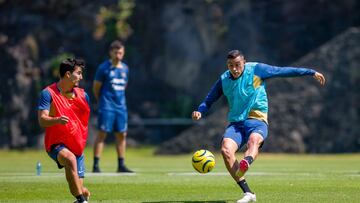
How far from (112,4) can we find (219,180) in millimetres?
24677

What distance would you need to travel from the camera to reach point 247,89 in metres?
13.2

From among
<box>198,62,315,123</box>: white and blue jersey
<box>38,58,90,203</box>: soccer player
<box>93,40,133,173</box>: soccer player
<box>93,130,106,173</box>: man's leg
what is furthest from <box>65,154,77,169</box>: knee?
<box>93,40,133,173</box>: soccer player

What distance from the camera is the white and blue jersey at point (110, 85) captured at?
19.7m

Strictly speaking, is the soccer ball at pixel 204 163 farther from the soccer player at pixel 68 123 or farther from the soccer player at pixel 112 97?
the soccer player at pixel 112 97

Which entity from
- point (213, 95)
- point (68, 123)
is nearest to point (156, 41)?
point (213, 95)

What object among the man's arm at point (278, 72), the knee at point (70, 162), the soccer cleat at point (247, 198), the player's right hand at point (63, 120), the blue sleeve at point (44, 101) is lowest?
the soccer cleat at point (247, 198)

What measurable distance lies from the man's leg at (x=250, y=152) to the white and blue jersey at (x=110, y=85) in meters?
7.34

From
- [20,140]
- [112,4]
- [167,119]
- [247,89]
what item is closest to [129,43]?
[112,4]

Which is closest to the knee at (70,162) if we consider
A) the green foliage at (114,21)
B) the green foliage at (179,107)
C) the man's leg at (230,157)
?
the man's leg at (230,157)

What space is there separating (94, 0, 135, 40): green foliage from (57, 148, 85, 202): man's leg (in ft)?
91.4

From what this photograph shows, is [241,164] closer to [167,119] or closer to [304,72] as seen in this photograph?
[304,72]

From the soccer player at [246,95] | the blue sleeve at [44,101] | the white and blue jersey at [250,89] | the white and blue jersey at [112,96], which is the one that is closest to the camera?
the blue sleeve at [44,101]

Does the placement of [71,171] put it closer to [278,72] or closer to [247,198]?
[247,198]

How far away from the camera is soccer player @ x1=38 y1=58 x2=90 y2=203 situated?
1178cm
